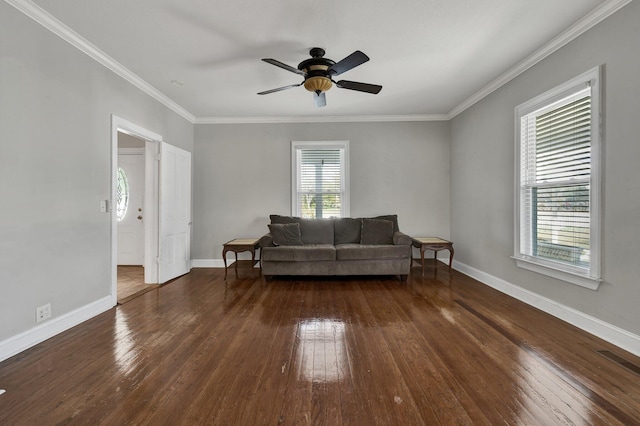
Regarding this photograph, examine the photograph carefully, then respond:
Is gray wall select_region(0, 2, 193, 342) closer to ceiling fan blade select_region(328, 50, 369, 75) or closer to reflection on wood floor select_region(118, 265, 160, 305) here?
reflection on wood floor select_region(118, 265, 160, 305)

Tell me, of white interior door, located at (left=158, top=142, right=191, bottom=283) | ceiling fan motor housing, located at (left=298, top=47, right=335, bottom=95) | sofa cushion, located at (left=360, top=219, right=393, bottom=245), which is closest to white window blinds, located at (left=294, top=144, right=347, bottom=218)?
sofa cushion, located at (left=360, top=219, right=393, bottom=245)

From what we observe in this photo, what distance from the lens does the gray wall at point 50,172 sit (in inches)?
83.2

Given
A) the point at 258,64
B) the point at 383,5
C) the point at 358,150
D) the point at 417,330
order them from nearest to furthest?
1. the point at 383,5
2. the point at 417,330
3. the point at 258,64
4. the point at 358,150

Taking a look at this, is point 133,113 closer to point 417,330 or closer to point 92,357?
point 92,357

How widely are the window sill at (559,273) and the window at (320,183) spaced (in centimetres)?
278

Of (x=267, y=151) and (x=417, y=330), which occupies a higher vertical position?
(x=267, y=151)

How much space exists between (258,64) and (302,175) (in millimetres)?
2273

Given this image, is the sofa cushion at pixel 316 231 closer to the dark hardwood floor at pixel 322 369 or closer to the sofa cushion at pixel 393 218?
the sofa cushion at pixel 393 218

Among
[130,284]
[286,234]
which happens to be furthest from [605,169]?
[130,284]

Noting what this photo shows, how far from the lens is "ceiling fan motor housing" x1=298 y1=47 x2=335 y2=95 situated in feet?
9.40

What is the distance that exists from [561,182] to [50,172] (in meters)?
4.84

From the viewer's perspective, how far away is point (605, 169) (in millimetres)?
2342

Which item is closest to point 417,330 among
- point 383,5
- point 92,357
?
point 92,357

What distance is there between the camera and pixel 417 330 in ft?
8.14
